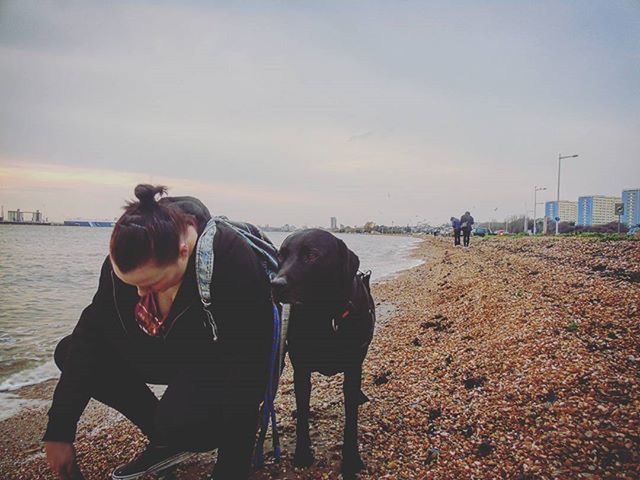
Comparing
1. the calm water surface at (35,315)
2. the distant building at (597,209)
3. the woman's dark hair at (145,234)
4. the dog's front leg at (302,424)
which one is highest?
the distant building at (597,209)

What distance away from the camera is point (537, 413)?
2.92 metres

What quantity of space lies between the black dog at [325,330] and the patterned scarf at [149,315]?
93 cm

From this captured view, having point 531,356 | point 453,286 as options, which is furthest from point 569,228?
point 531,356

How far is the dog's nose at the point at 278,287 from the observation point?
258 cm

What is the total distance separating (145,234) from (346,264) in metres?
1.70

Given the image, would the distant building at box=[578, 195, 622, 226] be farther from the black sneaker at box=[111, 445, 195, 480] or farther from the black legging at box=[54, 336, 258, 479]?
the black legging at box=[54, 336, 258, 479]

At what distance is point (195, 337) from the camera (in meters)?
2.23

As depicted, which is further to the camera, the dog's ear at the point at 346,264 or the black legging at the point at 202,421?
the dog's ear at the point at 346,264

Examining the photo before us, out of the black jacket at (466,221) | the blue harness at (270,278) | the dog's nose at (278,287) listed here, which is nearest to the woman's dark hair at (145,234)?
the blue harness at (270,278)

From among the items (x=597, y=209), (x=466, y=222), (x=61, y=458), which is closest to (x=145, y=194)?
(x=61, y=458)

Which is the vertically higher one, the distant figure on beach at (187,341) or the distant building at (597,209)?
the distant building at (597,209)

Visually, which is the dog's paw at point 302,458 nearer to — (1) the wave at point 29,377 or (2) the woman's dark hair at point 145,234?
(2) the woman's dark hair at point 145,234

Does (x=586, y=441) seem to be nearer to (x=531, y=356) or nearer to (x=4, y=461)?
A: (x=531, y=356)

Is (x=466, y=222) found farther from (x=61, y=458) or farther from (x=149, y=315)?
(x=61, y=458)
